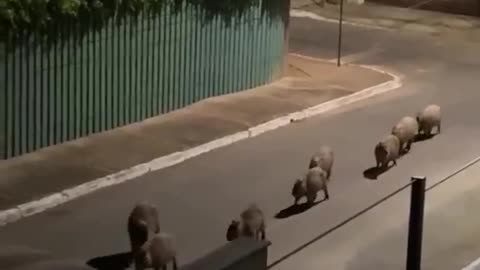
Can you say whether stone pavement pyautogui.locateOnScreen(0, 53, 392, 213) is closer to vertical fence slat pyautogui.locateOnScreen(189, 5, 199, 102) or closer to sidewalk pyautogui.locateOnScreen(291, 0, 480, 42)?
vertical fence slat pyautogui.locateOnScreen(189, 5, 199, 102)

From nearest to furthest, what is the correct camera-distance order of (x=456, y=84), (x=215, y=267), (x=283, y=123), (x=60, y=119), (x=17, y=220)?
(x=215, y=267) → (x=17, y=220) → (x=60, y=119) → (x=283, y=123) → (x=456, y=84)

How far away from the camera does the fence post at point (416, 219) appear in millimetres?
7945

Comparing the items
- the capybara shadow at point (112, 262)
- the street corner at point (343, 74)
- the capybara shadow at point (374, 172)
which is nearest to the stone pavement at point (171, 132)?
the street corner at point (343, 74)

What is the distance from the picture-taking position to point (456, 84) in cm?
1980

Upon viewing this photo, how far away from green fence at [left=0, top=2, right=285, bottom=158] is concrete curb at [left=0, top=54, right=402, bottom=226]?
1.36m

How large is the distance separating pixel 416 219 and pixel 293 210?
4588 mm

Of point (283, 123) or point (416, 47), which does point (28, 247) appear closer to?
point (283, 123)

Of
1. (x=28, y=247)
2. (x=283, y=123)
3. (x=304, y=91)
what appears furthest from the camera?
(x=304, y=91)

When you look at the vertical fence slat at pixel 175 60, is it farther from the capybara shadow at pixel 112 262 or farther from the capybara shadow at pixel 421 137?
the capybara shadow at pixel 112 262

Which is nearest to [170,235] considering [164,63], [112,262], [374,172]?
[112,262]

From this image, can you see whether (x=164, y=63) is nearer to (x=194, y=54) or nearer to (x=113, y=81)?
(x=194, y=54)

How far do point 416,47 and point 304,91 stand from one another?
5223 millimetres

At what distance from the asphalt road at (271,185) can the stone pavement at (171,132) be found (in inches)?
14.3

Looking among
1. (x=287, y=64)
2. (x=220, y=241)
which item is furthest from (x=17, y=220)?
(x=287, y=64)
